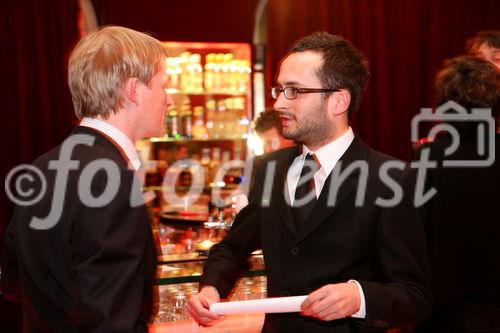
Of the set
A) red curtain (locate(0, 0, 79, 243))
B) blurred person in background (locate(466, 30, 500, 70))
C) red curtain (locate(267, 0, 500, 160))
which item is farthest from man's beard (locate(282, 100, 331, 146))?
red curtain (locate(267, 0, 500, 160))

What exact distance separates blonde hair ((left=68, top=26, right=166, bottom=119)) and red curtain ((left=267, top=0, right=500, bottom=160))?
13.5 feet

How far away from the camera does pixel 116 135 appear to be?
55.5 inches

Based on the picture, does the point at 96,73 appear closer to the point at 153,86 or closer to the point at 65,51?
the point at 153,86

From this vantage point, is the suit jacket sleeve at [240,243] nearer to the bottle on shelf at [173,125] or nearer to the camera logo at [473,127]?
the camera logo at [473,127]

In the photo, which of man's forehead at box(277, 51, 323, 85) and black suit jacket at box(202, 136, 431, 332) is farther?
man's forehead at box(277, 51, 323, 85)

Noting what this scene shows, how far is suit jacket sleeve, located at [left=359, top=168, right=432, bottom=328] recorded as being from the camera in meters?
1.53

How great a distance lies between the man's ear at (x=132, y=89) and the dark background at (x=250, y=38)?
3583 millimetres

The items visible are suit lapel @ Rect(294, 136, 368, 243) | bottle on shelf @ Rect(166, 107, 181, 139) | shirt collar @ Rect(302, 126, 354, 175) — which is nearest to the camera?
suit lapel @ Rect(294, 136, 368, 243)

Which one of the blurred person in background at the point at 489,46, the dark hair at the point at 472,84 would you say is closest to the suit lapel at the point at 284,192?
the dark hair at the point at 472,84

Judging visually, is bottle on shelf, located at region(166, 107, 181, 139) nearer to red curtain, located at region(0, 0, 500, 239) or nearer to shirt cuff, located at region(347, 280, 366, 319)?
red curtain, located at region(0, 0, 500, 239)

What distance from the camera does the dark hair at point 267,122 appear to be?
167 inches

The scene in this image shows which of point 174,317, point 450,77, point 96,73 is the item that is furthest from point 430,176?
point 96,73

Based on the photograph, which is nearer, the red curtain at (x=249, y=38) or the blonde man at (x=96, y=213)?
the blonde man at (x=96, y=213)

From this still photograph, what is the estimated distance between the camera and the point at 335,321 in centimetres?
163
